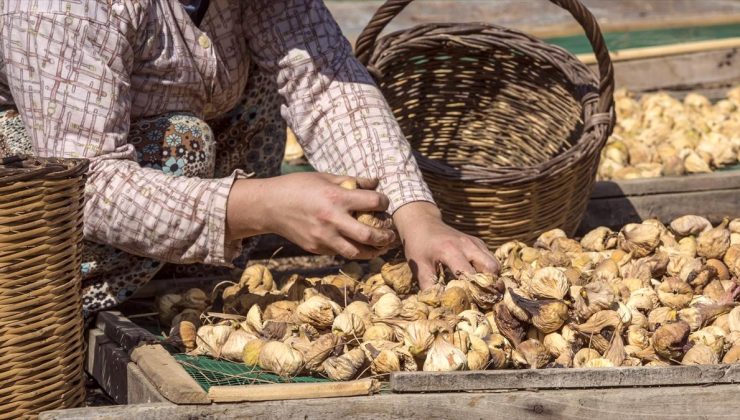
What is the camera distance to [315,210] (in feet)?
5.90

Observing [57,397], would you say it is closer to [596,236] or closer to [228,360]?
[228,360]

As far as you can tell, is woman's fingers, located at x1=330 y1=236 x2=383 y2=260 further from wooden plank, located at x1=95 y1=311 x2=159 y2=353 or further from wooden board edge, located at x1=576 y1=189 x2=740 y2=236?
wooden board edge, located at x1=576 y1=189 x2=740 y2=236

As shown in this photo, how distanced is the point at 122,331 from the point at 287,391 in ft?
1.72

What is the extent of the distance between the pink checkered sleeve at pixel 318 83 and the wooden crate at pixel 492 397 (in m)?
0.79

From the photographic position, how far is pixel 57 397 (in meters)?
1.80

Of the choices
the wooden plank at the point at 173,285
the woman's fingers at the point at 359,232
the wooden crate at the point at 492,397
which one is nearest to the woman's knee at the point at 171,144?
the wooden plank at the point at 173,285

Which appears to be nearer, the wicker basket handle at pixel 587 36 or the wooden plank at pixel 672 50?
the wicker basket handle at pixel 587 36

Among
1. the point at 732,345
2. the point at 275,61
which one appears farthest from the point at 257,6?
the point at 732,345

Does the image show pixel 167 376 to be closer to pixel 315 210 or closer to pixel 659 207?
pixel 315 210

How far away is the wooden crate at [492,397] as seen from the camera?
62.7 inches

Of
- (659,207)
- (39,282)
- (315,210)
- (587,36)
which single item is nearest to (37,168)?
(39,282)

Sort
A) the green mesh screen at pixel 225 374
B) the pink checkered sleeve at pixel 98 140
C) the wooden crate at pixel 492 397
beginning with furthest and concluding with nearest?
the pink checkered sleeve at pixel 98 140, the green mesh screen at pixel 225 374, the wooden crate at pixel 492 397

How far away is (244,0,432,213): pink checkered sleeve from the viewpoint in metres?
2.35

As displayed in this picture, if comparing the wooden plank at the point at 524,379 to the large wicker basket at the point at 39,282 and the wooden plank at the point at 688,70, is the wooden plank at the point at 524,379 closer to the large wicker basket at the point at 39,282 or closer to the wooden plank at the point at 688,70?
the large wicker basket at the point at 39,282
